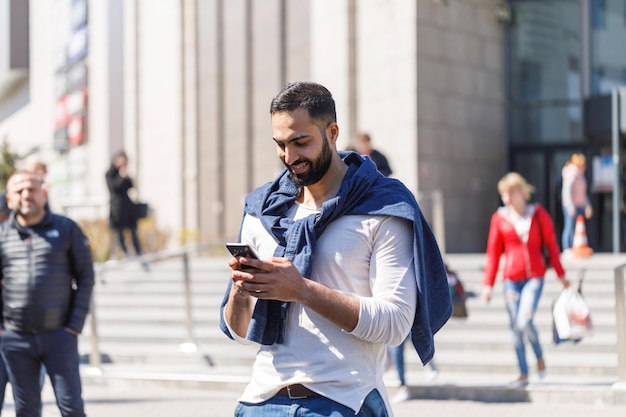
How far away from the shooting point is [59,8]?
40625 millimetres

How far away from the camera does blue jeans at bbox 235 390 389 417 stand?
10.3 ft

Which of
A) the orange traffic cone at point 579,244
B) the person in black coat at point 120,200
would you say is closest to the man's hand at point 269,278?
the orange traffic cone at point 579,244

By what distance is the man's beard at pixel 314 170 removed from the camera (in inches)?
125

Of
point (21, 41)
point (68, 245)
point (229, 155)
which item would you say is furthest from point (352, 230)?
point (21, 41)

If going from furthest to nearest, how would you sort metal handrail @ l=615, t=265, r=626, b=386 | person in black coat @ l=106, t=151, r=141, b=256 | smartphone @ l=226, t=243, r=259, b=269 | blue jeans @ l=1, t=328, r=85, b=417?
person in black coat @ l=106, t=151, r=141, b=256 → metal handrail @ l=615, t=265, r=626, b=386 → blue jeans @ l=1, t=328, r=85, b=417 → smartphone @ l=226, t=243, r=259, b=269

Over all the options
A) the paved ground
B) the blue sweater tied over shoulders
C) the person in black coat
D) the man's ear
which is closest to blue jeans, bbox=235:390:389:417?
the blue sweater tied over shoulders

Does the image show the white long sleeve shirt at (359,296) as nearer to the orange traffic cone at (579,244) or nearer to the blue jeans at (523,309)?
the blue jeans at (523,309)

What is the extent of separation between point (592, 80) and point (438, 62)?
2.98 meters

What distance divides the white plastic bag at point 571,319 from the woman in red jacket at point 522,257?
0.32 metres

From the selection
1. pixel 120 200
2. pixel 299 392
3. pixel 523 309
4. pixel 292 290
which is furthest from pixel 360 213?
pixel 120 200

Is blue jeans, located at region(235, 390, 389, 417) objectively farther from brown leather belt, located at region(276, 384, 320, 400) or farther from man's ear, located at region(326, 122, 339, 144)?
man's ear, located at region(326, 122, 339, 144)

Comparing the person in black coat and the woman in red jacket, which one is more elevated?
the person in black coat

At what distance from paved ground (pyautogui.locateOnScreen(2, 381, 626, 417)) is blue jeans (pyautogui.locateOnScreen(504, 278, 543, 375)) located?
19.7 inches

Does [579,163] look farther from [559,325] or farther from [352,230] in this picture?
[352,230]
